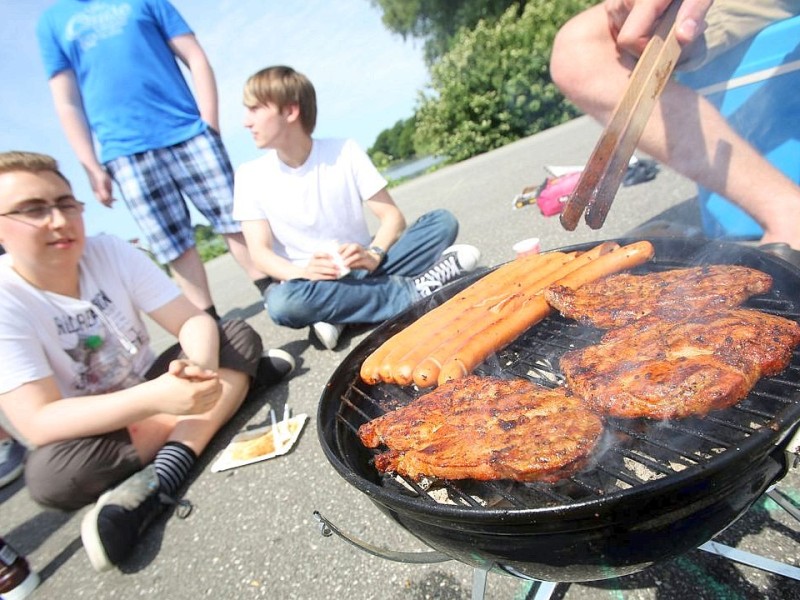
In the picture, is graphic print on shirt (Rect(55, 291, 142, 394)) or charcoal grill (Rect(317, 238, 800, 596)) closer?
charcoal grill (Rect(317, 238, 800, 596))

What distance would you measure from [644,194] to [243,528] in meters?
5.10

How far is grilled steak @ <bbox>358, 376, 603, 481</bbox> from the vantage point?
3.53ft

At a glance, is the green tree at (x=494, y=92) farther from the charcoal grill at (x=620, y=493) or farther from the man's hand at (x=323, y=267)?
the charcoal grill at (x=620, y=493)

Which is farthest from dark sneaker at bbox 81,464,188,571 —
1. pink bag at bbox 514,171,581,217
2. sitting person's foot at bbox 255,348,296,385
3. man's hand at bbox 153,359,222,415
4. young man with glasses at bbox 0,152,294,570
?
pink bag at bbox 514,171,581,217

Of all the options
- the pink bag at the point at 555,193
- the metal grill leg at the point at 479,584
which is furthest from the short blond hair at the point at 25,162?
the pink bag at the point at 555,193

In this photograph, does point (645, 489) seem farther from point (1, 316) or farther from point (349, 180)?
point (349, 180)

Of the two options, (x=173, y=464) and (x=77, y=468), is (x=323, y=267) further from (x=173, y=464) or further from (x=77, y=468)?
(x=77, y=468)

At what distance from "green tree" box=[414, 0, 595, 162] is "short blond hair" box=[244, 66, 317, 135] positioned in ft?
37.0

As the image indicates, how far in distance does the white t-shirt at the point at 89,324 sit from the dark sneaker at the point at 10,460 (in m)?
1.64

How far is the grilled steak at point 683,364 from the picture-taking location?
1104 mm

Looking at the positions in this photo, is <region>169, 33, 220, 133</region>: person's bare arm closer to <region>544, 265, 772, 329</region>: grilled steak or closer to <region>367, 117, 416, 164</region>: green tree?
<region>544, 265, 772, 329</region>: grilled steak

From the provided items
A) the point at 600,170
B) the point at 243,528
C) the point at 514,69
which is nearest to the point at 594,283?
the point at 600,170

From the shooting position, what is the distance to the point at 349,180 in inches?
158

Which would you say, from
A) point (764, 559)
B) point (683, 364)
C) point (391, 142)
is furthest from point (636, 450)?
point (391, 142)
